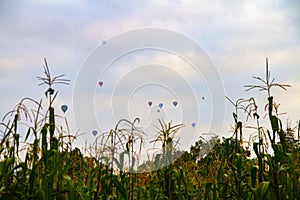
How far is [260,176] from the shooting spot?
326cm

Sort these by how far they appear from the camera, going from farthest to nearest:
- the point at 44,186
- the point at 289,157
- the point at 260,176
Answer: the point at 260,176, the point at 289,157, the point at 44,186

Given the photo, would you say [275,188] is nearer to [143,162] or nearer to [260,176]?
[260,176]

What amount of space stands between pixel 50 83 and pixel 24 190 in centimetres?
79

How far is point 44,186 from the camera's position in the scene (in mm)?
2668

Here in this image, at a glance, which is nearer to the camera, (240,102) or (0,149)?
(0,149)

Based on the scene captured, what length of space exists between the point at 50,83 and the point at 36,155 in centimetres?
55

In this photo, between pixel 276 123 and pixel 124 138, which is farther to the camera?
pixel 124 138

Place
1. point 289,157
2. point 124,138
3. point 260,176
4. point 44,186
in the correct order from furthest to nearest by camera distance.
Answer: point 124,138 → point 260,176 → point 289,157 → point 44,186

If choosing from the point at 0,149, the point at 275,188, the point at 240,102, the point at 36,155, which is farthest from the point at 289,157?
the point at 0,149

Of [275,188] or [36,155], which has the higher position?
[36,155]

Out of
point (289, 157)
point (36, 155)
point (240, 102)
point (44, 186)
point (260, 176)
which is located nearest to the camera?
point (44, 186)

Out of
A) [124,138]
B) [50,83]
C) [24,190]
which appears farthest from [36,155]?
[124,138]

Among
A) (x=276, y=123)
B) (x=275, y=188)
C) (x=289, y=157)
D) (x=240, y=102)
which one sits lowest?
(x=275, y=188)

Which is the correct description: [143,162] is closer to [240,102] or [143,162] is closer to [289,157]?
[240,102]
